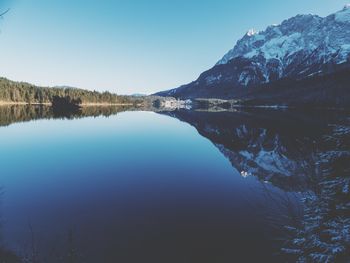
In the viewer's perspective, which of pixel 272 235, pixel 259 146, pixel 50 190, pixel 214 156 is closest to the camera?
pixel 272 235

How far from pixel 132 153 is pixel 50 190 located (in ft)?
67.6

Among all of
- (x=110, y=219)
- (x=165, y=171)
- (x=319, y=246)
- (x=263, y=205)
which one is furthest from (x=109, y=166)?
(x=319, y=246)

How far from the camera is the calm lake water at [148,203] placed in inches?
618

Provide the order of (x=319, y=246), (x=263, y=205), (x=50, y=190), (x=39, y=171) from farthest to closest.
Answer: (x=39, y=171) < (x=50, y=190) < (x=263, y=205) < (x=319, y=246)

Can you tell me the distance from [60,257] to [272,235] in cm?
1333

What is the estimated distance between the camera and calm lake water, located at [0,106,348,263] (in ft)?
51.5

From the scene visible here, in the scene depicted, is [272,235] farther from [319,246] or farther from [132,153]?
[132,153]

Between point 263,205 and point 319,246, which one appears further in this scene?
point 263,205

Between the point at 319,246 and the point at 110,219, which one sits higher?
the point at 319,246

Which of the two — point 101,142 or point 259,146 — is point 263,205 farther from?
point 101,142

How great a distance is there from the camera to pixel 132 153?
45906 millimetres

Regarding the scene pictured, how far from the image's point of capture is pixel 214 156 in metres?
45.5

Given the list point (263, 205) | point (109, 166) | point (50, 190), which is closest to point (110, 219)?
point (50, 190)

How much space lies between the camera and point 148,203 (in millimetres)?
23344
